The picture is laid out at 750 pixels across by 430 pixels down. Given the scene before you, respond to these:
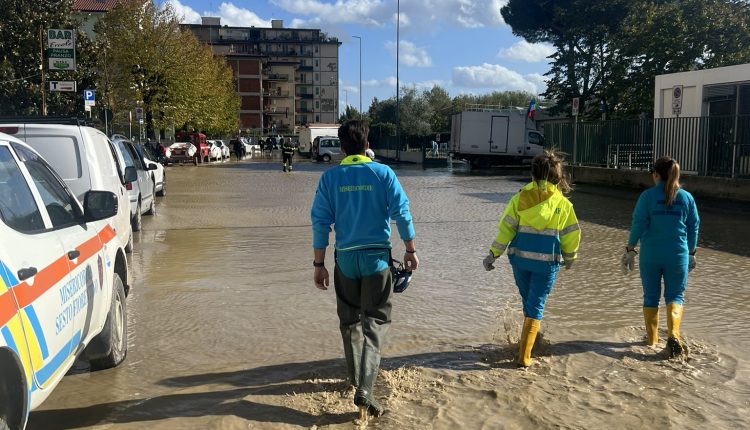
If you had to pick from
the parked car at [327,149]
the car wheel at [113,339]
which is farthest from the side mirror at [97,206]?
the parked car at [327,149]

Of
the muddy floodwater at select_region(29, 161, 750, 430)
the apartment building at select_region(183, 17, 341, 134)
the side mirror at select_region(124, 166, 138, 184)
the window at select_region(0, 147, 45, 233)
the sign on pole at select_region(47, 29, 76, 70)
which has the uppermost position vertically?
the apartment building at select_region(183, 17, 341, 134)

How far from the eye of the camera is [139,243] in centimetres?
1116

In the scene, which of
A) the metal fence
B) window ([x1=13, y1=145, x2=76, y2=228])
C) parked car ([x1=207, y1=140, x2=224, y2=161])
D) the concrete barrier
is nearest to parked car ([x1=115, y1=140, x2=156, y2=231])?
window ([x1=13, y1=145, x2=76, y2=228])

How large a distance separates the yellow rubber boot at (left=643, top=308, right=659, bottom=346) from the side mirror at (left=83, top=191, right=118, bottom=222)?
414 cm

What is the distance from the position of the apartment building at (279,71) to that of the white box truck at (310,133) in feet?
173

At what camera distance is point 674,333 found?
17.5 ft

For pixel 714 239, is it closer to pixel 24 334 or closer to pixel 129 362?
pixel 129 362

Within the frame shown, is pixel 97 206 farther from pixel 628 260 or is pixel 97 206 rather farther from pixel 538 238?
pixel 628 260

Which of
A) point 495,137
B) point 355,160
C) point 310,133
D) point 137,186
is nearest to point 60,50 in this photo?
point 137,186

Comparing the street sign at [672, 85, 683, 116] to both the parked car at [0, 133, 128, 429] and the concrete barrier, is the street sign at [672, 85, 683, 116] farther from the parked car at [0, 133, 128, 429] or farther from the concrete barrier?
the parked car at [0, 133, 128, 429]

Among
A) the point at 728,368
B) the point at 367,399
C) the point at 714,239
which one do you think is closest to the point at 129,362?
the point at 367,399

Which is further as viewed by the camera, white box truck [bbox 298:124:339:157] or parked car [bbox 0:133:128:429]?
white box truck [bbox 298:124:339:157]

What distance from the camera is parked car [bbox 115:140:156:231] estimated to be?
11797mm

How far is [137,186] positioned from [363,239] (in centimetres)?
911
